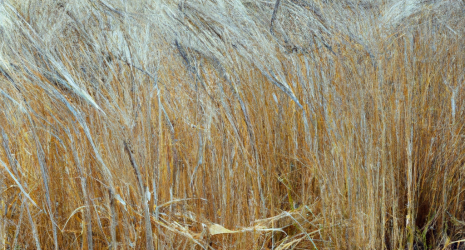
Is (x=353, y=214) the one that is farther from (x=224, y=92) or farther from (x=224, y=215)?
(x=224, y=92)

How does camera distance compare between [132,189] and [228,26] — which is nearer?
[132,189]

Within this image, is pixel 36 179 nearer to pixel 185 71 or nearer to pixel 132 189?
pixel 132 189

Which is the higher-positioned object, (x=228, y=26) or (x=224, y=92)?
(x=228, y=26)

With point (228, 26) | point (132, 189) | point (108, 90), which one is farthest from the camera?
point (228, 26)

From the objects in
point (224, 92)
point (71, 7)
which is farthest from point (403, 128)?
point (71, 7)

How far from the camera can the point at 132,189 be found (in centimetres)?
79

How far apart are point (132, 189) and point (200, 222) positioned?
0.51 feet

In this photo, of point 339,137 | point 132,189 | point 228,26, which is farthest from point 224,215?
point 228,26

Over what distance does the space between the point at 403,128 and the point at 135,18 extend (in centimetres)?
79

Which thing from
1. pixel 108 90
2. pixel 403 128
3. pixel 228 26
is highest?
pixel 228 26

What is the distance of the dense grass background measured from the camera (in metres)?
0.82

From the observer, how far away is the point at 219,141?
3.18 ft

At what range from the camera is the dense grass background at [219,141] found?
0.82 metres

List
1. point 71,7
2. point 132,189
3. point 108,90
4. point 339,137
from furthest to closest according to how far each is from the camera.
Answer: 1. point 71,7
2. point 108,90
3. point 339,137
4. point 132,189
